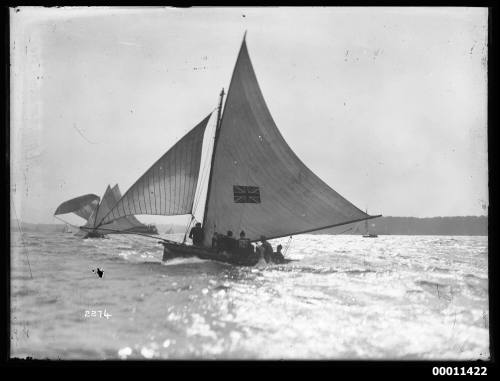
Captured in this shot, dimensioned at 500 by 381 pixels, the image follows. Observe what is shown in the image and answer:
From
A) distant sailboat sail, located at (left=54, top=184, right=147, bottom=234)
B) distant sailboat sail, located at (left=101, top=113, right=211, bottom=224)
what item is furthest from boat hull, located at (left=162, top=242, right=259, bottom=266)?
distant sailboat sail, located at (left=54, top=184, right=147, bottom=234)

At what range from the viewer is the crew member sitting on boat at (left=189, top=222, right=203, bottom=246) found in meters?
11.8

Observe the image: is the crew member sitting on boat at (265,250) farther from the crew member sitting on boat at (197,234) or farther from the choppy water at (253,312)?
the choppy water at (253,312)

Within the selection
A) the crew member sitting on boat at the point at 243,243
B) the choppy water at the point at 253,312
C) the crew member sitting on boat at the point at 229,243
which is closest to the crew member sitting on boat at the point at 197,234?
the crew member sitting on boat at the point at 229,243

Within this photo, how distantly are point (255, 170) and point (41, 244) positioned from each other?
5.27 meters

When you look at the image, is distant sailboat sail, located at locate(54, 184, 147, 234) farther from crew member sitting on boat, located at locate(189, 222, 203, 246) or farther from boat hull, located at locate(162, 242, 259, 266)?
crew member sitting on boat, located at locate(189, 222, 203, 246)

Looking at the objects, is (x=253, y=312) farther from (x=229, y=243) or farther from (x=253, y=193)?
(x=253, y=193)

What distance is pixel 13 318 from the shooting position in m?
8.46

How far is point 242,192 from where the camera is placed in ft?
38.5

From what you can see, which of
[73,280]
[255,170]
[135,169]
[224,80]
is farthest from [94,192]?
[255,170]

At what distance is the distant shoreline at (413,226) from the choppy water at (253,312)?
19 centimetres

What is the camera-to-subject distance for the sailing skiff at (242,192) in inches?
416

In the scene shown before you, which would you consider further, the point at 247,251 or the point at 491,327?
the point at 247,251

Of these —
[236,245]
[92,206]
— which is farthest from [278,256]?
[92,206]

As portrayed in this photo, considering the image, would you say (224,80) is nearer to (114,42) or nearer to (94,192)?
(114,42)
